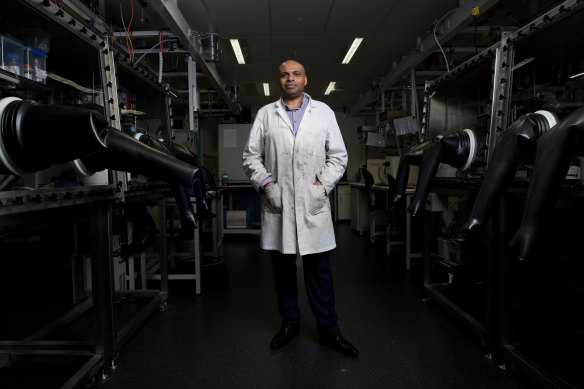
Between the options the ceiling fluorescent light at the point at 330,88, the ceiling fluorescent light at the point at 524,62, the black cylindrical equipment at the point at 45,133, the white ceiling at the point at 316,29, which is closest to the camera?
the black cylindrical equipment at the point at 45,133

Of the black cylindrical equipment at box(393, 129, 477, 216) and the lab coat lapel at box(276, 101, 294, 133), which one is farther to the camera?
the lab coat lapel at box(276, 101, 294, 133)

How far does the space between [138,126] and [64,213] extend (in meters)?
1.31

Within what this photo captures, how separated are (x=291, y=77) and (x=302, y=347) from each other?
1.36 m

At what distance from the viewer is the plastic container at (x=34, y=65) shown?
136 cm

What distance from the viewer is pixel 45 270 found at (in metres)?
3.00

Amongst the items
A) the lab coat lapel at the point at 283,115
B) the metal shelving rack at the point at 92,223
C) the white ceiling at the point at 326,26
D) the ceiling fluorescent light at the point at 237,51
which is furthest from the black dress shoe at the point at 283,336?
the ceiling fluorescent light at the point at 237,51

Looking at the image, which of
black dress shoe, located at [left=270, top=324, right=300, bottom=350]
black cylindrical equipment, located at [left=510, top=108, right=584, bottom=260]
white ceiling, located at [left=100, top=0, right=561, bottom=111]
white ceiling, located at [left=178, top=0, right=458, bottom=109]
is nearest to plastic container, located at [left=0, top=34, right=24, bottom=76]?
white ceiling, located at [left=100, top=0, right=561, bottom=111]

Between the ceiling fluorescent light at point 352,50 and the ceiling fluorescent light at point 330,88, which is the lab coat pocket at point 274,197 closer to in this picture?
the ceiling fluorescent light at point 352,50

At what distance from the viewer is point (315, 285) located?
167 cm

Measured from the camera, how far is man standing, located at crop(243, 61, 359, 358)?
1604 millimetres

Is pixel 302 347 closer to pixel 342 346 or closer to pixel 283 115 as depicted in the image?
pixel 342 346

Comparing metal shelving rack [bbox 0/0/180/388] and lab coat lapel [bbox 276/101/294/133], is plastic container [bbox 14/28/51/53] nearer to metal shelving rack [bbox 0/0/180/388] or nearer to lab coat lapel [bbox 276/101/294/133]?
metal shelving rack [bbox 0/0/180/388]

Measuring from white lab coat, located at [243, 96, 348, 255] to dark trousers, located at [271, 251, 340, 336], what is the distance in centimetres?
9

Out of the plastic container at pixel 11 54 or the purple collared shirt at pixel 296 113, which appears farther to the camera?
the purple collared shirt at pixel 296 113
